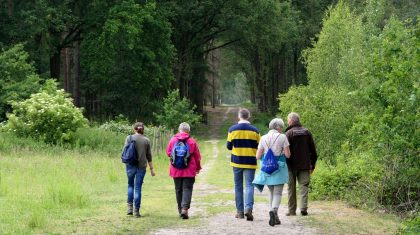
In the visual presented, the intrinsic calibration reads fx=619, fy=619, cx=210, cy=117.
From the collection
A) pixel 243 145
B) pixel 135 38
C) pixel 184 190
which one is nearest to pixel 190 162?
pixel 184 190

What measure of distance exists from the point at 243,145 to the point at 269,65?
55.4 meters

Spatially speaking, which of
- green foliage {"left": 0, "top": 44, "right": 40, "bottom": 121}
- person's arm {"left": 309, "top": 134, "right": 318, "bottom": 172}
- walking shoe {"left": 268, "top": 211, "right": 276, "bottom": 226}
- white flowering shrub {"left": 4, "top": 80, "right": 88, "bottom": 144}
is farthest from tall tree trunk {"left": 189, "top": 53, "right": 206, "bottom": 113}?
walking shoe {"left": 268, "top": 211, "right": 276, "bottom": 226}

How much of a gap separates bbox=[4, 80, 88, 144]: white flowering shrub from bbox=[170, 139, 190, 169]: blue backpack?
18.4 metres

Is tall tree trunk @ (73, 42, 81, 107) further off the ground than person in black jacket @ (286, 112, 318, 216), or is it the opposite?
tall tree trunk @ (73, 42, 81, 107)

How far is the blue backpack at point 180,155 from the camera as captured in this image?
40.0 ft

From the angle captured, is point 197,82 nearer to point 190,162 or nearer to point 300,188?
point 300,188

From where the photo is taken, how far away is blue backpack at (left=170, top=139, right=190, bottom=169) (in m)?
12.2

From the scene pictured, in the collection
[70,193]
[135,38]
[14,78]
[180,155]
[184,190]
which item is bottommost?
[70,193]

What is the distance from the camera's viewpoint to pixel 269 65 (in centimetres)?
6656

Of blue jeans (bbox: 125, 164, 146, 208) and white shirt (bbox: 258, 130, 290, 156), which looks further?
blue jeans (bbox: 125, 164, 146, 208)

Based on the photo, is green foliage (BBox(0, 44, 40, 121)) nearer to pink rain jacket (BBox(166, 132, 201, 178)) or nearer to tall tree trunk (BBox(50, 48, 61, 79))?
tall tree trunk (BBox(50, 48, 61, 79))

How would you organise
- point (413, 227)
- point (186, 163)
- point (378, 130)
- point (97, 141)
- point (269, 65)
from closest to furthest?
1. point (413, 227)
2. point (186, 163)
3. point (378, 130)
4. point (97, 141)
5. point (269, 65)

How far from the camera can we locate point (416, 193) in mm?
14078

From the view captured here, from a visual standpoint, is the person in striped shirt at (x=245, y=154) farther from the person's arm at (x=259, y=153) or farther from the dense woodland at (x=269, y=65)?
the dense woodland at (x=269, y=65)
